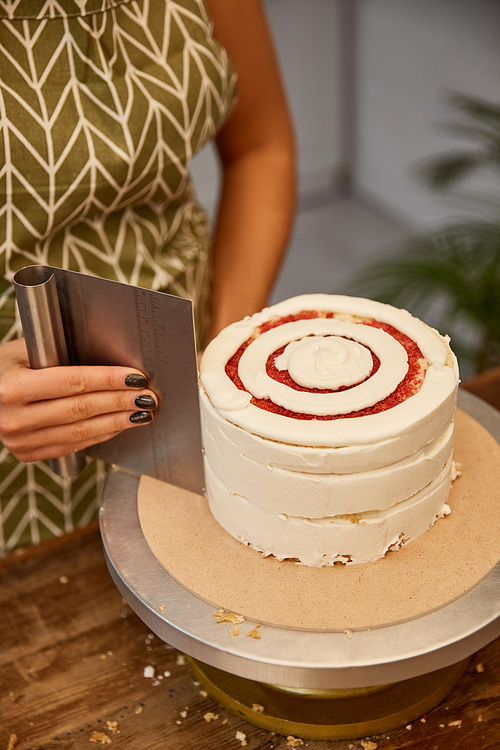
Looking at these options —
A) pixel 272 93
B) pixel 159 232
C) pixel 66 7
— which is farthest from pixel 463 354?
pixel 66 7

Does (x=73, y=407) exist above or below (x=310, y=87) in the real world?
above

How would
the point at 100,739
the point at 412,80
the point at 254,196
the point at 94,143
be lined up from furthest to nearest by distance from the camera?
the point at 412,80 → the point at 254,196 → the point at 94,143 → the point at 100,739

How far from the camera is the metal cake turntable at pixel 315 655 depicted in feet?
2.38

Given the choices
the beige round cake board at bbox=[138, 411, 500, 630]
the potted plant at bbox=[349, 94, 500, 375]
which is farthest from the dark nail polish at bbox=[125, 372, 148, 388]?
the potted plant at bbox=[349, 94, 500, 375]

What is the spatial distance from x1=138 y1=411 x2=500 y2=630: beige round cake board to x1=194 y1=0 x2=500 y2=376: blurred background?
2.23 metres

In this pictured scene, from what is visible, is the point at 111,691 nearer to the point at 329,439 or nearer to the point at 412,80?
the point at 329,439

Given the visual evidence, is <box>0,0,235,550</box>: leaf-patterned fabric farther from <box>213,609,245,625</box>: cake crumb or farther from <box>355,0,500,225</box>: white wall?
<box>355,0,500,225</box>: white wall

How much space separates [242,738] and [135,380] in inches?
16.2

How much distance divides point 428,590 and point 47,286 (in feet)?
1.69

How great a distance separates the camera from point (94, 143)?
1.08 meters

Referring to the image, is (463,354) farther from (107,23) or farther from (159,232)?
(107,23)

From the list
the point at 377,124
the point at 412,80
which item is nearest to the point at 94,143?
the point at 412,80

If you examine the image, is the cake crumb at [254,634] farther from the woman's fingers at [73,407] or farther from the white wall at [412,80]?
the white wall at [412,80]

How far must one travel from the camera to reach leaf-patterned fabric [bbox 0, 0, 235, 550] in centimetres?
104
